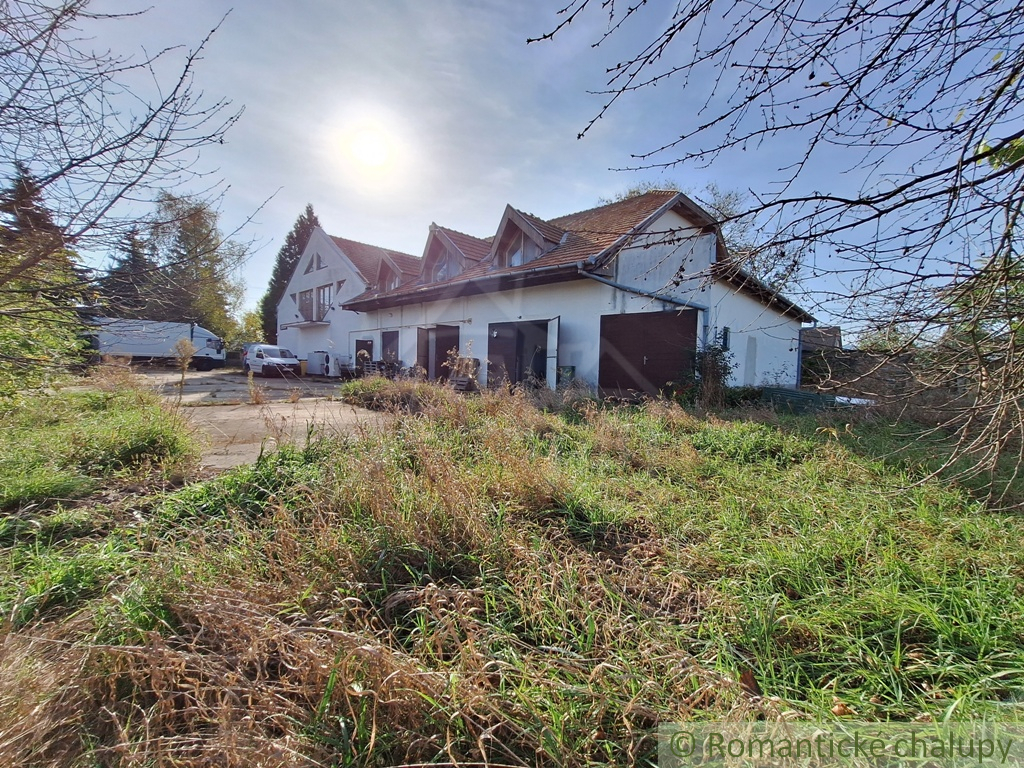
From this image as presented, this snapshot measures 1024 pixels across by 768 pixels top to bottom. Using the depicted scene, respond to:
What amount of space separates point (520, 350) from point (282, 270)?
31801 mm

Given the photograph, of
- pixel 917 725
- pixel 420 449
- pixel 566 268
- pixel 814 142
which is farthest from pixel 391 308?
pixel 917 725

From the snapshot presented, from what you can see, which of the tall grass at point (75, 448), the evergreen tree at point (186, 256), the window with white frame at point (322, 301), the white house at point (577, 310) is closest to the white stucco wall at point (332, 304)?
the window with white frame at point (322, 301)

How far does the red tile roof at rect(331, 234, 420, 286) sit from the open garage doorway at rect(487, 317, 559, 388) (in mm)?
7614

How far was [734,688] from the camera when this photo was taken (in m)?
1.26

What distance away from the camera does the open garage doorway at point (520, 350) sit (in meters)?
10.5

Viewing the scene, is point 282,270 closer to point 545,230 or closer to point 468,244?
point 468,244

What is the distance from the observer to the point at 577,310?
1005 centimetres

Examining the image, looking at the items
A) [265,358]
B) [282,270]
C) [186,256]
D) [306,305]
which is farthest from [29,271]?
[282,270]

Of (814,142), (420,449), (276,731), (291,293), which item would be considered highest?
(291,293)

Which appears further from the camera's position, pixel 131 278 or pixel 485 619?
pixel 131 278

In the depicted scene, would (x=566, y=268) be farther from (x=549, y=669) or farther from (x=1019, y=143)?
(x=549, y=669)

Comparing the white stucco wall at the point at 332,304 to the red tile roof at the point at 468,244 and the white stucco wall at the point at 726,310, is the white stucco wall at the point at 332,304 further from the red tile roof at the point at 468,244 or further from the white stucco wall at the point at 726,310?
the white stucco wall at the point at 726,310

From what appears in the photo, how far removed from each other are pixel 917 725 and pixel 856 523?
1.68 meters

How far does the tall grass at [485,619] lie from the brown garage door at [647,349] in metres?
6.07
